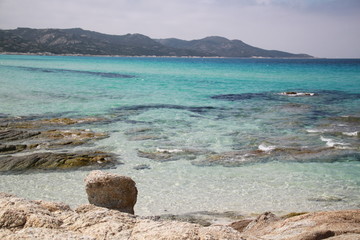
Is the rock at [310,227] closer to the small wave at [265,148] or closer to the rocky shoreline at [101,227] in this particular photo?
the rocky shoreline at [101,227]

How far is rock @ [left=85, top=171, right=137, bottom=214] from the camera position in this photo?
7266 mm

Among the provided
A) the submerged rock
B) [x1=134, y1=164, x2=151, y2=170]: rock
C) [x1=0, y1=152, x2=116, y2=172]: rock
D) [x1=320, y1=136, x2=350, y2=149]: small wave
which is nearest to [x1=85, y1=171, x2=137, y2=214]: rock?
[x1=134, y1=164, x2=151, y2=170]: rock

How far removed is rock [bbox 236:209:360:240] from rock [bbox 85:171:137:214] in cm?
269

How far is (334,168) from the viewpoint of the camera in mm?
13219

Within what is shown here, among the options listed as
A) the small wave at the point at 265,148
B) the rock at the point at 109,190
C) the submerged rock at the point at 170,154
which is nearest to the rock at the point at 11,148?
the submerged rock at the point at 170,154

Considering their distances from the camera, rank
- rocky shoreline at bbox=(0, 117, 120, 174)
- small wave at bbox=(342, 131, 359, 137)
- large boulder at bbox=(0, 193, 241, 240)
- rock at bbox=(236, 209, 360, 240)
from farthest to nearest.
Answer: small wave at bbox=(342, 131, 359, 137) → rocky shoreline at bbox=(0, 117, 120, 174) → rock at bbox=(236, 209, 360, 240) → large boulder at bbox=(0, 193, 241, 240)

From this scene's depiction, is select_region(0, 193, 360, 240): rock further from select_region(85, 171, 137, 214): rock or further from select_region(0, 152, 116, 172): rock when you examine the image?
select_region(0, 152, 116, 172): rock

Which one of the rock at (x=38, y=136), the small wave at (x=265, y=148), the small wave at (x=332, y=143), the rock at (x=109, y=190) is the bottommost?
the rock at (x=38, y=136)

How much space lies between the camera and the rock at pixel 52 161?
1274 cm

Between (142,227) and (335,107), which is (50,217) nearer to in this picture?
(142,227)

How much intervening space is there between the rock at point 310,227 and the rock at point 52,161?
7.76m

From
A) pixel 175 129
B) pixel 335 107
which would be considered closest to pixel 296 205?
pixel 175 129

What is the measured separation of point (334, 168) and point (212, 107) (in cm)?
1606

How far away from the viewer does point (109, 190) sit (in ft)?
24.2
